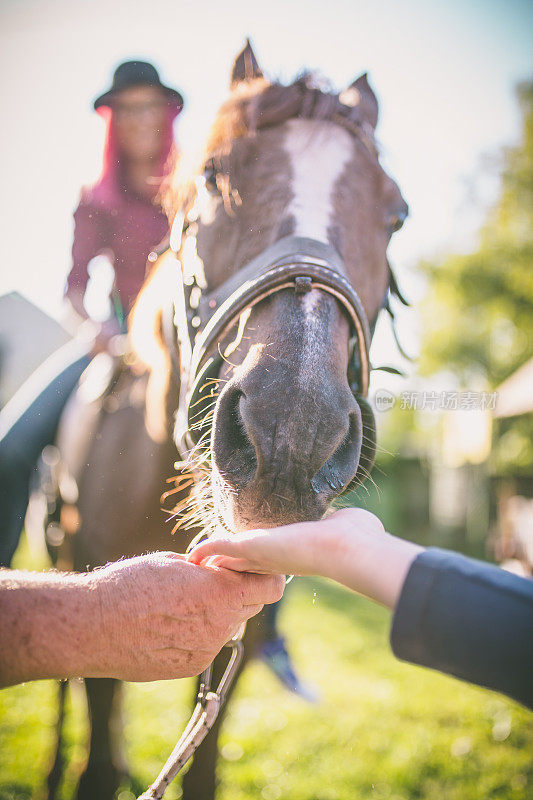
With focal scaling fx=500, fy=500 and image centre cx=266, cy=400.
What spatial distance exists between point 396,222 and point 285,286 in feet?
2.74

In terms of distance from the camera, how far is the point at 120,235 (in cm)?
202

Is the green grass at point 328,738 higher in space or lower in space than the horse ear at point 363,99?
lower

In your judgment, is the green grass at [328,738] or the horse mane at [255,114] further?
the green grass at [328,738]

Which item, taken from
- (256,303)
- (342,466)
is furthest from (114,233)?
(342,466)

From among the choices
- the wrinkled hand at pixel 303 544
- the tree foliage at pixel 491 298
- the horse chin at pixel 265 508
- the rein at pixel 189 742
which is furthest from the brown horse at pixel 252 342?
the tree foliage at pixel 491 298

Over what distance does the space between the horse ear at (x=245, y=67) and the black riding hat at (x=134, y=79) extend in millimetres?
229

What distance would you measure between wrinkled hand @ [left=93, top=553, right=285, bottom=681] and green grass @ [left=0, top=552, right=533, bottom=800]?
143 centimetres

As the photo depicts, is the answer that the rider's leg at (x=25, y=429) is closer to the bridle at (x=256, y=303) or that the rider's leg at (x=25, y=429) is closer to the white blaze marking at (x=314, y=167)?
the bridle at (x=256, y=303)

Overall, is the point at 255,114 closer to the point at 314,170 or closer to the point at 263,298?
the point at 314,170

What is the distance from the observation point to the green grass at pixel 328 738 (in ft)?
9.04

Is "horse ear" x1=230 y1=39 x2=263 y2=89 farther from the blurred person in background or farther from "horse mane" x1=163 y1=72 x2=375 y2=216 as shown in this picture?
the blurred person in background

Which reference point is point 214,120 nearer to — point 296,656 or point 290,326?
point 290,326

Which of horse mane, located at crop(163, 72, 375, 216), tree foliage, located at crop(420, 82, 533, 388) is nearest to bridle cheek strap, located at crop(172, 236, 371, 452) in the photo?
horse mane, located at crop(163, 72, 375, 216)

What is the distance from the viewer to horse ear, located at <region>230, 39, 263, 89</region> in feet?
5.93
